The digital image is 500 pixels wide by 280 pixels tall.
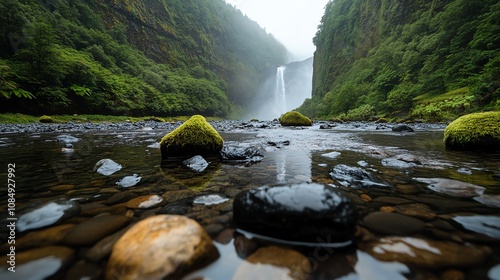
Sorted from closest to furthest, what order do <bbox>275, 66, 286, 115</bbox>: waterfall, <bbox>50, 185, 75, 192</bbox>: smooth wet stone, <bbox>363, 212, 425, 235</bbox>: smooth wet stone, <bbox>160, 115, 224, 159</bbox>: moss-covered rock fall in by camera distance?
<bbox>363, 212, 425, 235</bbox>: smooth wet stone → <bbox>50, 185, 75, 192</bbox>: smooth wet stone → <bbox>160, 115, 224, 159</bbox>: moss-covered rock → <bbox>275, 66, 286, 115</bbox>: waterfall

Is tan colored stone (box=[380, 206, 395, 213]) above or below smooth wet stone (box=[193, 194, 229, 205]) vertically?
below

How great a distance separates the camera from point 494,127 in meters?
3.39

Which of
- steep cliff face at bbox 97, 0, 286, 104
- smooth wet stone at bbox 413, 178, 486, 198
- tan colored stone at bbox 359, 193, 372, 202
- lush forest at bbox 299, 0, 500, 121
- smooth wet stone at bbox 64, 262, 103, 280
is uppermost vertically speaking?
steep cliff face at bbox 97, 0, 286, 104

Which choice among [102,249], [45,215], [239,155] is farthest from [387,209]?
[45,215]

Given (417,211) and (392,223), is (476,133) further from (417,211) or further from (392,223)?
(392,223)

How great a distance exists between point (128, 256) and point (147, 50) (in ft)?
172

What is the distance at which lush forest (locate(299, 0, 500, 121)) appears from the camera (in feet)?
51.3

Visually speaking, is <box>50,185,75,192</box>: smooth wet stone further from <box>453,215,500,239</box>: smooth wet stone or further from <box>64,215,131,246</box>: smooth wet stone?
<box>453,215,500,239</box>: smooth wet stone

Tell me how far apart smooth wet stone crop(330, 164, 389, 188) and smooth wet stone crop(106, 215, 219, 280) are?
146cm

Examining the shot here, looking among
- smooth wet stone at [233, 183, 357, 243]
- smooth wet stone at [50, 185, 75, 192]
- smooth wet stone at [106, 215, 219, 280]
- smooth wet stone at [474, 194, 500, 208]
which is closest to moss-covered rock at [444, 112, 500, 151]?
smooth wet stone at [474, 194, 500, 208]

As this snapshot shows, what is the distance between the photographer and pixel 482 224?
1109 millimetres

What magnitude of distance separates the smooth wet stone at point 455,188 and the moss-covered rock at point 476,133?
104 inches

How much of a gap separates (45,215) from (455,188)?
2935 millimetres

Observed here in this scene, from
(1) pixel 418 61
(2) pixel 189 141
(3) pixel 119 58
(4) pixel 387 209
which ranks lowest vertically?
(4) pixel 387 209
